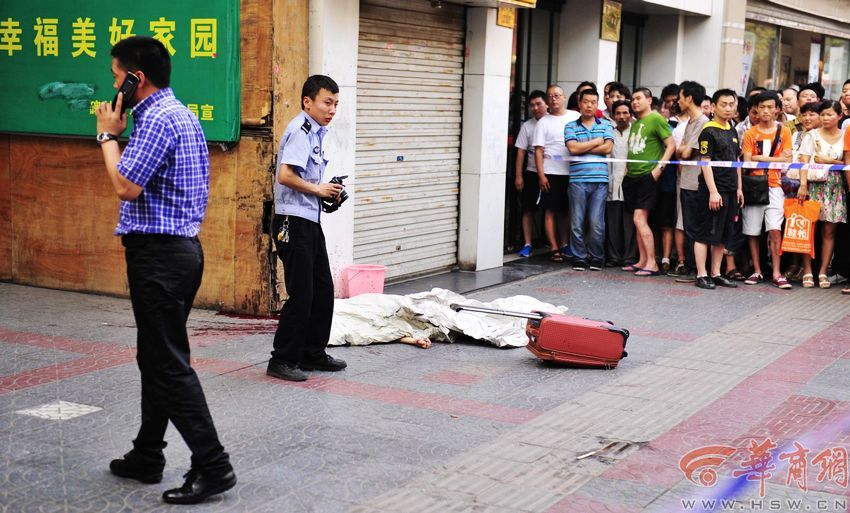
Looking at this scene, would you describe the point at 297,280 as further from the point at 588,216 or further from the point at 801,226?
the point at 801,226

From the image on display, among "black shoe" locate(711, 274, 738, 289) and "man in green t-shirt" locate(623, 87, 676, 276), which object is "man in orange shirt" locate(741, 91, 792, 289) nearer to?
"black shoe" locate(711, 274, 738, 289)

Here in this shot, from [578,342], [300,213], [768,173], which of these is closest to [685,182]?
[768,173]

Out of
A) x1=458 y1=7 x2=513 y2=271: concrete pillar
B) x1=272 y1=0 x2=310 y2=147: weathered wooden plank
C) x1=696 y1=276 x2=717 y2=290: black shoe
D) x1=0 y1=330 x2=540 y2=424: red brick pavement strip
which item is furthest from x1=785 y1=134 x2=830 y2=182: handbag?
x1=0 y1=330 x2=540 y2=424: red brick pavement strip

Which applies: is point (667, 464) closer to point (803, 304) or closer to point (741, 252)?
point (803, 304)

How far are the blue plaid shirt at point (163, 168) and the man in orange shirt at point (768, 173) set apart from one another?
305 inches

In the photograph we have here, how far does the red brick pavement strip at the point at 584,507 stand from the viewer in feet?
15.5

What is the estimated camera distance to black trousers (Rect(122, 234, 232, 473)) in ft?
15.4

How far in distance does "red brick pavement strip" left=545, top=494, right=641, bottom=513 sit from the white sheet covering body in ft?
10.9

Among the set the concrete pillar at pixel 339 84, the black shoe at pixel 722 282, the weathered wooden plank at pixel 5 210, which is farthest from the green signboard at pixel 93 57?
the black shoe at pixel 722 282

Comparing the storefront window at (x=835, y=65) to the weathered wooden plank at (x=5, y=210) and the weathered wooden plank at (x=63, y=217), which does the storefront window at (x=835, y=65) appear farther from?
the weathered wooden plank at (x=5, y=210)

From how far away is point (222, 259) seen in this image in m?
9.09

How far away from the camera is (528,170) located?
12938mm

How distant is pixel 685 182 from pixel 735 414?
529 centimetres

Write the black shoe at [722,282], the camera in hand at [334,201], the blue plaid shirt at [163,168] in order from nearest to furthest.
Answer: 1. the blue plaid shirt at [163,168]
2. the camera in hand at [334,201]
3. the black shoe at [722,282]
